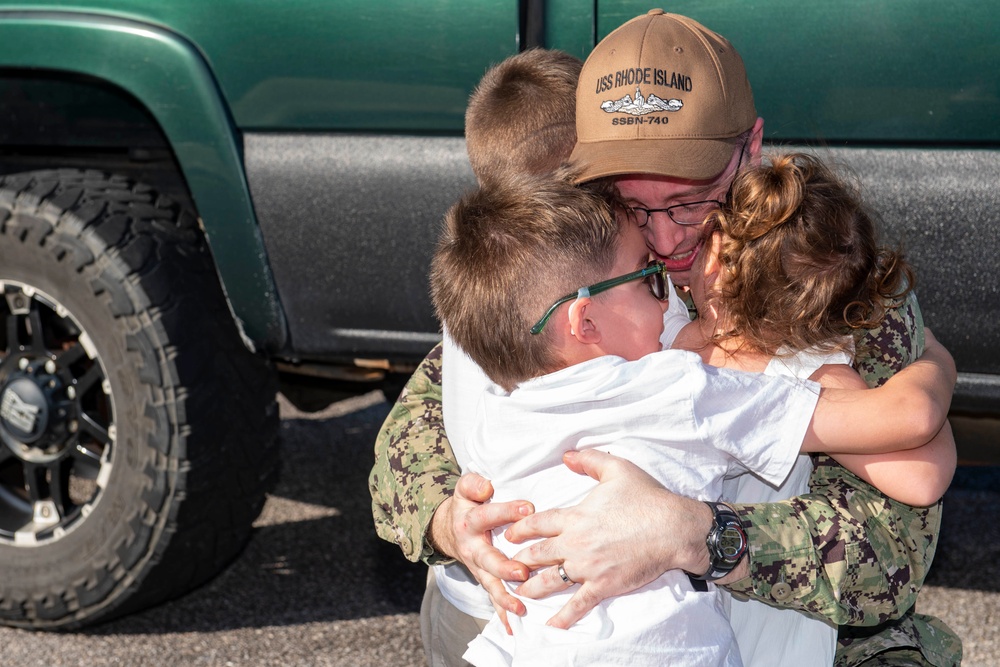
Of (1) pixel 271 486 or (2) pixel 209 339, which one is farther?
(1) pixel 271 486

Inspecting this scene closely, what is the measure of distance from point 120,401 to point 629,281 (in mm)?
1718

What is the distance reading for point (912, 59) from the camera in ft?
7.74

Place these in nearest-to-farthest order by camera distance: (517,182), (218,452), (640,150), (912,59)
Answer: (517,182) < (640,150) < (912,59) < (218,452)

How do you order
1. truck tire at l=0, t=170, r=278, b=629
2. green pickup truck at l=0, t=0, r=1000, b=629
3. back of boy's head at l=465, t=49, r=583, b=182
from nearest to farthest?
1. back of boy's head at l=465, t=49, r=583, b=182
2. green pickup truck at l=0, t=0, r=1000, b=629
3. truck tire at l=0, t=170, r=278, b=629

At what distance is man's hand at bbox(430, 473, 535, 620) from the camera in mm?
1581

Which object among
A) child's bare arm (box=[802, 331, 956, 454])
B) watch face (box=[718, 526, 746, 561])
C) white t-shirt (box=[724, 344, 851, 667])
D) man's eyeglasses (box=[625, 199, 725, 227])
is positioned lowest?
white t-shirt (box=[724, 344, 851, 667])

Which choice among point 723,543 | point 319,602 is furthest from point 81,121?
point 723,543

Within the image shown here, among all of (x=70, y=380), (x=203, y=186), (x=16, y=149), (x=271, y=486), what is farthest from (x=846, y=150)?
(x=16, y=149)

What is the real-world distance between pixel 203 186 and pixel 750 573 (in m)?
1.76

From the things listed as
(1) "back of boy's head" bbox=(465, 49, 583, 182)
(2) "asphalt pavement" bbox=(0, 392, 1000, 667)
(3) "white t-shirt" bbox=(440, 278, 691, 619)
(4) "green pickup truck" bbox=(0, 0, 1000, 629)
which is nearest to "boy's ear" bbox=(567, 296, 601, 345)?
(3) "white t-shirt" bbox=(440, 278, 691, 619)

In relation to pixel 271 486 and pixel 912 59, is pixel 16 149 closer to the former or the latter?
pixel 271 486

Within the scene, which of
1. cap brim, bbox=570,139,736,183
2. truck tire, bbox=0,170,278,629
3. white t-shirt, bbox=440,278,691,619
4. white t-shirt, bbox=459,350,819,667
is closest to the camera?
white t-shirt, bbox=459,350,819,667

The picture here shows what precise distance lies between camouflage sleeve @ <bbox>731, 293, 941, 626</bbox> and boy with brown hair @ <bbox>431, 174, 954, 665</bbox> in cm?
6

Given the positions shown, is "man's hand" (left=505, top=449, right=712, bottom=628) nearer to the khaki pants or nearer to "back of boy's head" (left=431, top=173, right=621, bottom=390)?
"back of boy's head" (left=431, top=173, right=621, bottom=390)
